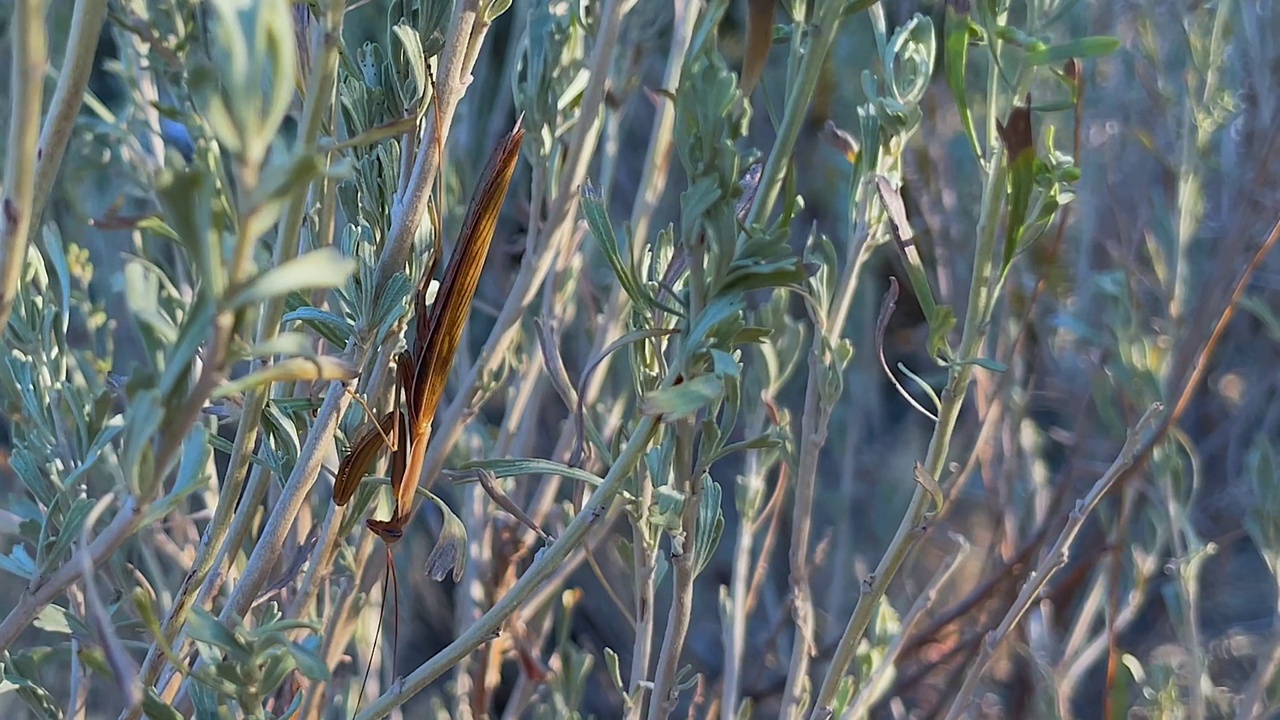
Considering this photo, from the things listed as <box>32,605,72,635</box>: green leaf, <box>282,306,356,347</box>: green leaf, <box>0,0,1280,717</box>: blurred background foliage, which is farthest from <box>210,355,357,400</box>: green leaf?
<box>32,605,72,635</box>: green leaf

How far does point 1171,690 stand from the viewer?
864 mm

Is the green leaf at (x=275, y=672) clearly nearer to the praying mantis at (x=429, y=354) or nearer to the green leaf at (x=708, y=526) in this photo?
the praying mantis at (x=429, y=354)

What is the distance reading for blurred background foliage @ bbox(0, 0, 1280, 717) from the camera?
345 mm

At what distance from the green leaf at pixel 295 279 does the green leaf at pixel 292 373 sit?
30 millimetres

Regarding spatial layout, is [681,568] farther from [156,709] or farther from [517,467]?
[156,709]

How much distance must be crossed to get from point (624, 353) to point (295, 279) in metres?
0.80

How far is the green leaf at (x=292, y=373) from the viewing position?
Answer: 0.87ft

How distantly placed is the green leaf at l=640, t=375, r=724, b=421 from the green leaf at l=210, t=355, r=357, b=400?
0.11m

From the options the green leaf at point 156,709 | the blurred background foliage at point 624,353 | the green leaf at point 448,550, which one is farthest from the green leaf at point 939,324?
the green leaf at point 156,709

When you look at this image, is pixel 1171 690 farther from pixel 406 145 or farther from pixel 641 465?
pixel 406 145

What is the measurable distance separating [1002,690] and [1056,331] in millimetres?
501

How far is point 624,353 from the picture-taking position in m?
1.03

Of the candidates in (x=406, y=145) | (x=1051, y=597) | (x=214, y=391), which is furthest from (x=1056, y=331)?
(x=214, y=391)

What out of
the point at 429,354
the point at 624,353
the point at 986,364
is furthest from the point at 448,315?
the point at 624,353
